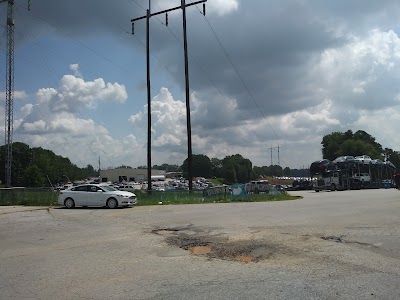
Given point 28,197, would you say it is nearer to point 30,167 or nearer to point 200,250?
point 200,250

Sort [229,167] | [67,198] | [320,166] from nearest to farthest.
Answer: [67,198], [320,166], [229,167]

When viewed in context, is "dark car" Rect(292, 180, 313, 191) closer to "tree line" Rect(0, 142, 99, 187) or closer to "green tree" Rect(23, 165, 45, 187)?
"tree line" Rect(0, 142, 99, 187)

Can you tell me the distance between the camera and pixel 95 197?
24.7 metres

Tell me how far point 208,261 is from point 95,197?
56.0ft

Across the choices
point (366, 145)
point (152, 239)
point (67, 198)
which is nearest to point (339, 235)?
point (152, 239)

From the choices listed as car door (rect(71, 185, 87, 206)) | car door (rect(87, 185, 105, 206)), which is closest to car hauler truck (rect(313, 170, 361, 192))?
car door (rect(87, 185, 105, 206))

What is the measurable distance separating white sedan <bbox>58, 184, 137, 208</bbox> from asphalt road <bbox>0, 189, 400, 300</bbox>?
941 cm

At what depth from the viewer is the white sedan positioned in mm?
24547

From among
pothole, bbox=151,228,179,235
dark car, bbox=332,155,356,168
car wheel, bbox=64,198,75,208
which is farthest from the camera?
dark car, bbox=332,155,356,168

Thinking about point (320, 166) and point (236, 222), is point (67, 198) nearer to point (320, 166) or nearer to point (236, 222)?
point (236, 222)

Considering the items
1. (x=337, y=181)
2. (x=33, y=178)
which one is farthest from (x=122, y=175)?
(x=337, y=181)

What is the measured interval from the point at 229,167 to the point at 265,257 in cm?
13381

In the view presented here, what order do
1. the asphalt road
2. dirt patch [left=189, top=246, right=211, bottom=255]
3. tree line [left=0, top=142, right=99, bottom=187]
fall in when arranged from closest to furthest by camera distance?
the asphalt road, dirt patch [left=189, top=246, right=211, bottom=255], tree line [left=0, top=142, right=99, bottom=187]

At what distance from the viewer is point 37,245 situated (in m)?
11.4
